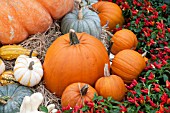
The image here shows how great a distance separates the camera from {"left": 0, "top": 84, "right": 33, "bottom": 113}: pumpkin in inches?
133

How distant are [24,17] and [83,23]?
0.64 m

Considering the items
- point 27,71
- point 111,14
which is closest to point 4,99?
point 27,71

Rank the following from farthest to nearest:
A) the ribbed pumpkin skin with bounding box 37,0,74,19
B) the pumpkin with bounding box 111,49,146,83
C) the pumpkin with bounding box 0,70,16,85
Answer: the ribbed pumpkin skin with bounding box 37,0,74,19, the pumpkin with bounding box 111,49,146,83, the pumpkin with bounding box 0,70,16,85

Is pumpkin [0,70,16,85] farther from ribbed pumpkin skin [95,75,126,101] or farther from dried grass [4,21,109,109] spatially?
ribbed pumpkin skin [95,75,126,101]

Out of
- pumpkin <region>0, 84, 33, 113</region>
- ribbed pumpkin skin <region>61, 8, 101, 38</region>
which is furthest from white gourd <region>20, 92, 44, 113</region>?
ribbed pumpkin skin <region>61, 8, 101, 38</region>

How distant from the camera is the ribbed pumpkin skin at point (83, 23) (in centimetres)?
424

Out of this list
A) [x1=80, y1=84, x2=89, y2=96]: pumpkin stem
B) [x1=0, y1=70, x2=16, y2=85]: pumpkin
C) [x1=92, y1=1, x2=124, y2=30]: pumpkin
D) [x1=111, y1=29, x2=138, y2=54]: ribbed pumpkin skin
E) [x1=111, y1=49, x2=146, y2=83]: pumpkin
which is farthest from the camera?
[x1=92, y1=1, x2=124, y2=30]: pumpkin

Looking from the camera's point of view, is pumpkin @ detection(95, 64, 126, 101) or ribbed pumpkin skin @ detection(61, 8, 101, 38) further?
ribbed pumpkin skin @ detection(61, 8, 101, 38)

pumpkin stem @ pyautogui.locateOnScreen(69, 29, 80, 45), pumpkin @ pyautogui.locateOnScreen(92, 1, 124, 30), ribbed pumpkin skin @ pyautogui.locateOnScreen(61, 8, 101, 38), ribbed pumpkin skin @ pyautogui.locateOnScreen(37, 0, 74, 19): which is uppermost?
ribbed pumpkin skin @ pyautogui.locateOnScreen(37, 0, 74, 19)

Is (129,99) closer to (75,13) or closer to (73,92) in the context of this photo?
(73,92)

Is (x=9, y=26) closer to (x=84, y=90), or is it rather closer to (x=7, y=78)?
(x=7, y=78)

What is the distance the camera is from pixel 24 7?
4.06 metres

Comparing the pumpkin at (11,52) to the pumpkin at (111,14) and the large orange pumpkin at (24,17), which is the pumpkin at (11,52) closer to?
the large orange pumpkin at (24,17)

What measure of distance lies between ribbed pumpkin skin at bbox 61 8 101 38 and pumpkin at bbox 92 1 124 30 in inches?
20.5
